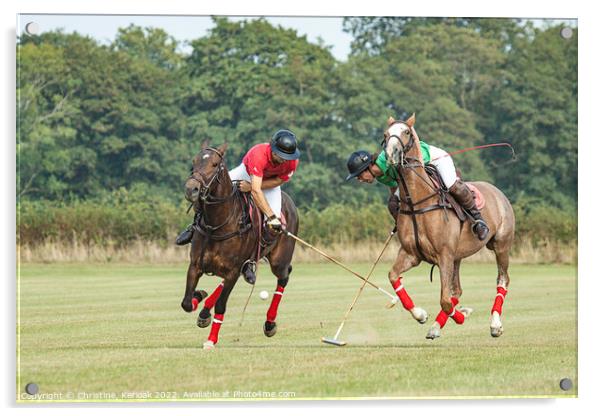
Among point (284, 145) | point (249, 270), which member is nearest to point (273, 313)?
point (249, 270)

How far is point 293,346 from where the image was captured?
13.3 metres

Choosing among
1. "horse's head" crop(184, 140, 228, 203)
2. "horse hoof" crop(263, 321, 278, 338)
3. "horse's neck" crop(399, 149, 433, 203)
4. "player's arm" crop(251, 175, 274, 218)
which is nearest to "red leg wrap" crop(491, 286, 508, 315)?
"horse's neck" crop(399, 149, 433, 203)

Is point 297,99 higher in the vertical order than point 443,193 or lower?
higher

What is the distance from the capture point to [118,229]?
90.9 feet

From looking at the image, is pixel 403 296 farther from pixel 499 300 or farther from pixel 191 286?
pixel 191 286

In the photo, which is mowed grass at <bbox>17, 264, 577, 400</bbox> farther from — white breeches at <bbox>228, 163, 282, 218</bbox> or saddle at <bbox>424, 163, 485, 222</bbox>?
white breeches at <bbox>228, 163, 282, 218</bbox>

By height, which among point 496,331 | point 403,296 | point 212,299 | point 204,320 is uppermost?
point 403,296

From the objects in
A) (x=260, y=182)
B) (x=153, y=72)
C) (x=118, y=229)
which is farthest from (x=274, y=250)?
(x=153, y=72)

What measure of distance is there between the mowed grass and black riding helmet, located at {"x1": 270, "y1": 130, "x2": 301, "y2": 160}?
6.57 ft

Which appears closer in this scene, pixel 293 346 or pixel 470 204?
pixel 470 204

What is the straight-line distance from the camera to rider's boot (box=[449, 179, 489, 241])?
508 inches

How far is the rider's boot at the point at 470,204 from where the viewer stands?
1291cm

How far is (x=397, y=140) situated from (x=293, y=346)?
271 cm

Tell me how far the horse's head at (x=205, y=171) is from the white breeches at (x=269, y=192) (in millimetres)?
1425
